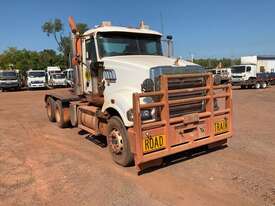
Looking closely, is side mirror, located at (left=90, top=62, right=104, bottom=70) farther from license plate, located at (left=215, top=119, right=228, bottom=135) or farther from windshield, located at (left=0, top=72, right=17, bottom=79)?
windshield, located at (left=0, top=72, right=17, bottom=79)

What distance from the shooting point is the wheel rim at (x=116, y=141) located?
6.57m

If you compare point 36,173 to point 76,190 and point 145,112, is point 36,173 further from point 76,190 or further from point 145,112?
point 145,112

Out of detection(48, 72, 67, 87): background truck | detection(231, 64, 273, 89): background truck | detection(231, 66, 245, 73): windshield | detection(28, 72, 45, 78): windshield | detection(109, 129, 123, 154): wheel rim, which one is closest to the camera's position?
detection(109, 129, 123, 154): wheel rim

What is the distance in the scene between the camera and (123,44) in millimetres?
7844

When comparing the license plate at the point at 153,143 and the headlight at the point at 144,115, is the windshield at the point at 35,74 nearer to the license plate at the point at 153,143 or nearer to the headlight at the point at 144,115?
the headlight at the point at 144,115

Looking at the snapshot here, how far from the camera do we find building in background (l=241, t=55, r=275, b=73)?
36.8 metres

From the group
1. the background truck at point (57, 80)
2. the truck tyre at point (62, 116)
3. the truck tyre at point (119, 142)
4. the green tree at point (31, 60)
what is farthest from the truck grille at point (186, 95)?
the green tree at point (31, 60)

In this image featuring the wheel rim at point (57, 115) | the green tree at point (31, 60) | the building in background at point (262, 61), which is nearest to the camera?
the wheel rim at point (57, 115)

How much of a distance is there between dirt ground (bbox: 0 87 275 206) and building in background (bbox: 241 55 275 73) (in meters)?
30.3

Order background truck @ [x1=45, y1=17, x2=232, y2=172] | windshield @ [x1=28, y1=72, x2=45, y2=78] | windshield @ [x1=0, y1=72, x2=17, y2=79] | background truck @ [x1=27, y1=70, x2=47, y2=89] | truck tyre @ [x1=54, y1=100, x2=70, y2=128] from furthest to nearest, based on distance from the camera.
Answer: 1. windshield @ [x1=28, y1=72, x2=45, y2=78]
2. background truck @ [x1=27, y1=70, x2=47, y2=89]
3. windshield @ [x1=0, y1=72, x2=17, y2=79]
4. truck tyre @ [x1=54, y1=100, x2=70, y2=128]
5. background truck @ [x1=45, y1=17, x2=232, y2=172]

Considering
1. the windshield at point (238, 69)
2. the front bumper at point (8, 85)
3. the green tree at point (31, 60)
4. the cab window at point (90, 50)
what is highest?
the green tree at point (31, 60)

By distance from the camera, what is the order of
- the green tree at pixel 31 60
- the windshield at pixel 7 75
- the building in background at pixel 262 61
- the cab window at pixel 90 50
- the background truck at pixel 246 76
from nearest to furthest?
the cab window at pixel 90 50 → the background truck at pixel 246 76 → the windshield at pixel 7 75 → the building in background at pixel 262 61 → the green tree at pixel 31 60

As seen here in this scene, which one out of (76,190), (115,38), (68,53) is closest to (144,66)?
(115,38)

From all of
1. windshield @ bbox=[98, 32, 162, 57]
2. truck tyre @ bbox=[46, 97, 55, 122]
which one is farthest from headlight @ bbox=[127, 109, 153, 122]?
truck tyre @ bbox=[46, 97, 55, 122]
